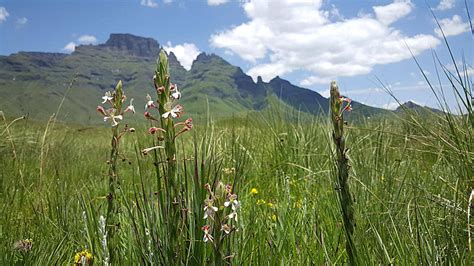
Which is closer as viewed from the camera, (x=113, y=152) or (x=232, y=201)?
(x=232, y=201)

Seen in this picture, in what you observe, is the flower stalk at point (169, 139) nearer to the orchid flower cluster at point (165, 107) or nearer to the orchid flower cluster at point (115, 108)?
the orchid flower cluster at point (165, 107)

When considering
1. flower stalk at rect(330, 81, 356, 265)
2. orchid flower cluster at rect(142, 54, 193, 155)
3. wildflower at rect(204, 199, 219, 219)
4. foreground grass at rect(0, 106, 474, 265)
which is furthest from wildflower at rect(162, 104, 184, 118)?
flower stalk at rect(330, 81, 356, 265)

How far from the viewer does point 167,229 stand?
153cm

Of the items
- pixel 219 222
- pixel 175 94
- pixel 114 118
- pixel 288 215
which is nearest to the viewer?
pixel 219 222

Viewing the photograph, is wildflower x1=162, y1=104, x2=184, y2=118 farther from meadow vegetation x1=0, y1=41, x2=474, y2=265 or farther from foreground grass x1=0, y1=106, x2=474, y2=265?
foreground grass x1=0, y1=106, x2=474, y2=265

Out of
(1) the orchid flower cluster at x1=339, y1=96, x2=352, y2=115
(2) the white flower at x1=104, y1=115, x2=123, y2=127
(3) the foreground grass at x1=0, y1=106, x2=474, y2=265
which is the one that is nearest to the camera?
(1) the orchid flower cluster at x1=339, y1=96, x2=352, y2=115

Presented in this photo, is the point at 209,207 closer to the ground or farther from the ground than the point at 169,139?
closer to the ground

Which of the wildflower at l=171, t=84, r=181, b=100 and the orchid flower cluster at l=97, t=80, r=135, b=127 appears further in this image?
the orchid flower cluster at l=97, t=80, r=135, b=127

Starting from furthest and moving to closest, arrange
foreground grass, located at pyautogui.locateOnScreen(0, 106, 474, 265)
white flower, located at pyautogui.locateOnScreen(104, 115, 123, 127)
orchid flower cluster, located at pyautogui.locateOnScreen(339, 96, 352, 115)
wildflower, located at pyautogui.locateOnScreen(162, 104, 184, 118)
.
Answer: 1. white flower, located at pyautogui.locateOnScreen(104, 115, 123, 127)
2. foreground grass, located at pyautogui.locateOnScreen(0, 106, 474, 265)
3. orchid flower cluster, located at pyautogui.locateOnScreen(339, 96, 352, 115)
4. wildflower, located at pyautogui.locateOnScreen(162, 104, 184, 118)

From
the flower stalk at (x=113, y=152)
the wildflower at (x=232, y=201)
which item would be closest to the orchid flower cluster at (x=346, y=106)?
the wildflower at (x=232, y=201)

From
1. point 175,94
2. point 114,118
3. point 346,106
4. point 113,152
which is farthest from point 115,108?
Result: point 346,106

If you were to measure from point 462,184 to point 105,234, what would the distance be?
2.24 meters

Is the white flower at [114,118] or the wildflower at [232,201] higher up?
the white flower at [114,118]

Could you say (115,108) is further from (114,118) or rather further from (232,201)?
(232,201)
